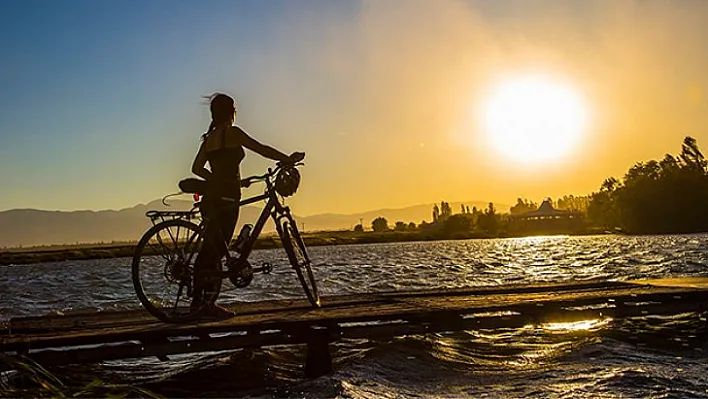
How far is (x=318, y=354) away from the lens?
28.4ft

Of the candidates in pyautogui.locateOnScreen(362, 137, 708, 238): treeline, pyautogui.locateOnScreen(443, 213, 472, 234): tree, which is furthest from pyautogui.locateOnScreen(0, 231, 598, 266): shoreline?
pyautogui.locateOnScreen(362, 137, 708, 238): treeline

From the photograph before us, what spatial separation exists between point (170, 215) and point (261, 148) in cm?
125

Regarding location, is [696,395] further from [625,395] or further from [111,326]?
[111,326]

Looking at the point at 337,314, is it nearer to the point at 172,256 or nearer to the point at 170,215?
the point at 172,256

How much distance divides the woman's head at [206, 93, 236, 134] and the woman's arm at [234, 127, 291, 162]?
22 cm

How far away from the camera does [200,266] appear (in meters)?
Result: 8.02

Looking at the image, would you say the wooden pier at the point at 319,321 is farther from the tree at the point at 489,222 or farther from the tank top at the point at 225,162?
the tree at the point at 489,222

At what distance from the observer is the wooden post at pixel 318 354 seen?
28.1 ft

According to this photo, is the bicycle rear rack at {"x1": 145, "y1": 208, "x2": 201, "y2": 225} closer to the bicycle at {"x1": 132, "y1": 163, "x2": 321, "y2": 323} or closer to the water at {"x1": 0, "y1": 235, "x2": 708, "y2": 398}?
the bicycle at {"x1": 132, "y1": 163, "x2": 321, "y2": 323}

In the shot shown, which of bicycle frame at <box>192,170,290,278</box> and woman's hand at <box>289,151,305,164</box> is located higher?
woman's hand at <box>289,151,305,164</box>

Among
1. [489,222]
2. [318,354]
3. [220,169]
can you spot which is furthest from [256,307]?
[489,222]

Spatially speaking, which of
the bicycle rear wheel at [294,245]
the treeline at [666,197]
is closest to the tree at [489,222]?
the treeline at [666,197]

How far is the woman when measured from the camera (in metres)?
7.91

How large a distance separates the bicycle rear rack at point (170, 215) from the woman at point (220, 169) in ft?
0.35
